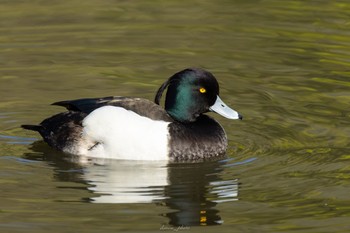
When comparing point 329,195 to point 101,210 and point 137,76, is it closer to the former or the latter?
point 101,210

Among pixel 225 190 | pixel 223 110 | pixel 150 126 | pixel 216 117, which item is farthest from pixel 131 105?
pixel 216 117

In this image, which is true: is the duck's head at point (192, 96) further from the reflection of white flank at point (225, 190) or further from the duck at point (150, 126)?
the reflection of white flank at point (225, 190)

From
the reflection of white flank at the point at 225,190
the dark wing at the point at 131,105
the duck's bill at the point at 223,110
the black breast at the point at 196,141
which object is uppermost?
the dark wing at the point at 131,105

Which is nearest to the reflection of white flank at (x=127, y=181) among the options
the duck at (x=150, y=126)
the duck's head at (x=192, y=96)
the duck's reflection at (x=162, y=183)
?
the duck's reflection at (x=162, y=183)

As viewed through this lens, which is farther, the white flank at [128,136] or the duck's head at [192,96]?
the duck's head at [192,96]

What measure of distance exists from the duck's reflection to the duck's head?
0.62m

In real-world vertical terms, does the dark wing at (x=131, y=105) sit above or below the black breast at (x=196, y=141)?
above

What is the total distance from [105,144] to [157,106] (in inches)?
25.7

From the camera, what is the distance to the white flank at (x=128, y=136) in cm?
1008

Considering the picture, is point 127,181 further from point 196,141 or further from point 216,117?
point 216,117

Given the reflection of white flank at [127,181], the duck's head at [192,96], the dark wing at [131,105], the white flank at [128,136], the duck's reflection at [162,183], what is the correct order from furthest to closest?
1. the duck's head at [192,96]
2. the dark wing at [131,105]
3. the white flank at [128,136]
4. the reflection of white flank at [127,181]
5. the duck's reflection at [162,183]

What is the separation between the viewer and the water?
8.57 meters

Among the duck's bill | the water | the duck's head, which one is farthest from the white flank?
the duck's bill

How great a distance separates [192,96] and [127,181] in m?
1.40
